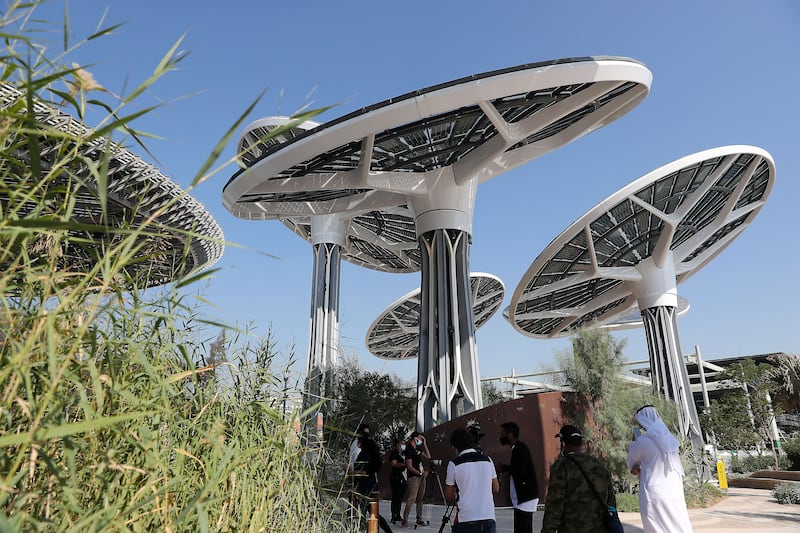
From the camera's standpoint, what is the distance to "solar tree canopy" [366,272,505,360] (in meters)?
35.0

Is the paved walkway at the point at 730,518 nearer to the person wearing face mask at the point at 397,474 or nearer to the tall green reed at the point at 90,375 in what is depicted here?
the person wearing face mask at the point at 397,474

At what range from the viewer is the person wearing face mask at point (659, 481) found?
378cm

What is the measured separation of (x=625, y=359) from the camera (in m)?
15.3

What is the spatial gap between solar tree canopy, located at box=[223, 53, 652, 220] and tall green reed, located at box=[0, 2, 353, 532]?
10092 mm

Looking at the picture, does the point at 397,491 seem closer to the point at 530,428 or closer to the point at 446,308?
the point at 530,428

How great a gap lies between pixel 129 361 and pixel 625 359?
612 inches

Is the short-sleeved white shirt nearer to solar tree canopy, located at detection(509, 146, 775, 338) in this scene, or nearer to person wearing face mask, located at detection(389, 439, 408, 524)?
person wearing face mask, located at detection(389, 439, 408, 524)

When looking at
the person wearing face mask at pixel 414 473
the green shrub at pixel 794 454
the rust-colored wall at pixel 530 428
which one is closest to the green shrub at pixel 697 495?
the rust-colored wall at pixel 530 428

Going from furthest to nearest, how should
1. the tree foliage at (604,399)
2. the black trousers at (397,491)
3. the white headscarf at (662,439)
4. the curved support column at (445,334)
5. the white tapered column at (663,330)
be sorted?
the white tapered column at (663,330) → the curved support column at (445,334) → the tree foliage at (604,399) → the black trousers at (397,491) → the white headscarf at (662,439)

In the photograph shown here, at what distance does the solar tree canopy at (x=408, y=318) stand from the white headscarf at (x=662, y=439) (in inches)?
1118

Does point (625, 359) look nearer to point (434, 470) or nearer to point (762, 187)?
point (434, 470)

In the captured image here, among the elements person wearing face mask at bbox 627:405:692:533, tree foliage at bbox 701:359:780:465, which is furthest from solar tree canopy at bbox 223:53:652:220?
tree foliage at bbox 701:359:780:465

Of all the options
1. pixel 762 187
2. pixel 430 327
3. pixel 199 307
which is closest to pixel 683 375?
pixel 762 187

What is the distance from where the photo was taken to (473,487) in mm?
4121
